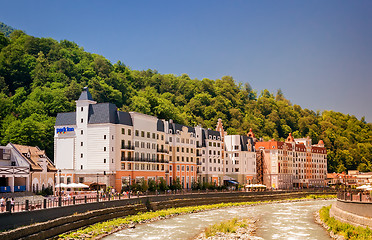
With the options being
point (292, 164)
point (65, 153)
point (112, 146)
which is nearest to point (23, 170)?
point (112, 146)

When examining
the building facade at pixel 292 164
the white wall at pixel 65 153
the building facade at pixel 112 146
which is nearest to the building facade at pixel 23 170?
the building facade at pixel 112 146

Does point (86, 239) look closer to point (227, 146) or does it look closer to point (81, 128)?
point (81, 128)

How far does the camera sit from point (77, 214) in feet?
161

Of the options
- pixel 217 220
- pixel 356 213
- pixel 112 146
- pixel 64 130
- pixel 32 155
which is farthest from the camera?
pixel 64 130

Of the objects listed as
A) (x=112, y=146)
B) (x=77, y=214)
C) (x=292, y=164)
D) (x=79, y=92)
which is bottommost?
(x=77, y=214)

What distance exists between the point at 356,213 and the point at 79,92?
89.2m

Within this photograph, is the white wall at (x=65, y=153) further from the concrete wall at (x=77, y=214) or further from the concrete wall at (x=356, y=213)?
the concrete wall at (x=356, y=213)

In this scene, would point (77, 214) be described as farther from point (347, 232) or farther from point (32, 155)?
point (347, 232)

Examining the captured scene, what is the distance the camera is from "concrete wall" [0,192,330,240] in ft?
124

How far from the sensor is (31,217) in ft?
132

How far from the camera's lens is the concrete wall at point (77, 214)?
37.7m

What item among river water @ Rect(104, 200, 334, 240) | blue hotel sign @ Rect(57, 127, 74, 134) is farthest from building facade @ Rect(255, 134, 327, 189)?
blue hotel sign @ Rect(57, 127, 74, 134)

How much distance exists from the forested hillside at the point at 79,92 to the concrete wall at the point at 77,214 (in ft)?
119

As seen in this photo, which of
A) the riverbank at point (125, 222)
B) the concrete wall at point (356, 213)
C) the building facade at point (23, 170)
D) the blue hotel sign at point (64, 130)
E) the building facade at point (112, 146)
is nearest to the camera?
the concrete wall at point (356, 213)
